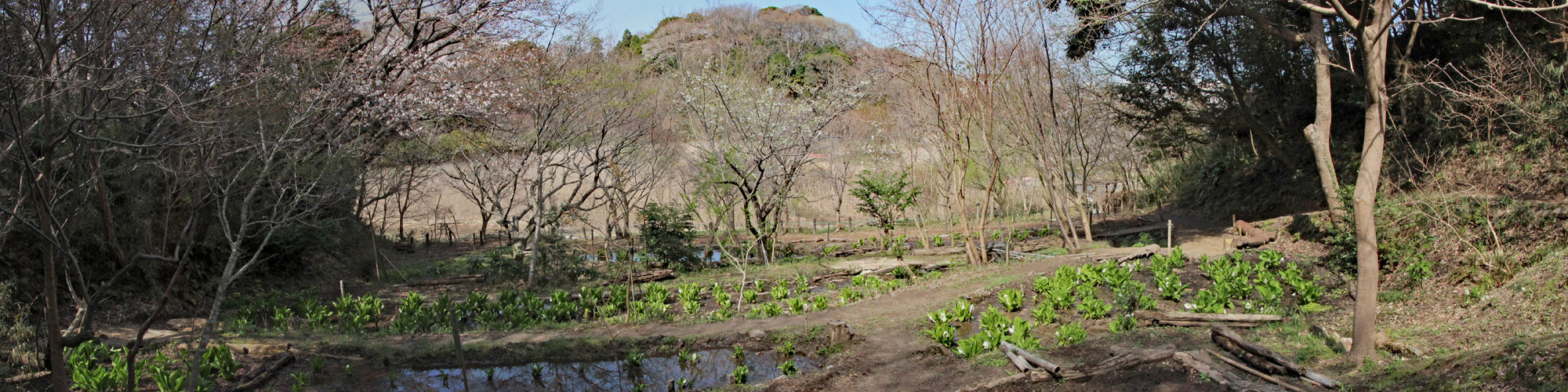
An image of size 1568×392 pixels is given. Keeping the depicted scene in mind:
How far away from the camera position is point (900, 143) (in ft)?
77.5

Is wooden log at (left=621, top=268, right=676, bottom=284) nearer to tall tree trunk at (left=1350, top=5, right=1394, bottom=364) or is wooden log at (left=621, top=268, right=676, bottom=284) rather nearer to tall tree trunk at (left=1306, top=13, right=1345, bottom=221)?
tall tree trunk at (left=1306, top=13, right=1345, bottom=221)

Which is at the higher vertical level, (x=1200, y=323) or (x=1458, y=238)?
(x=1458, y=238)

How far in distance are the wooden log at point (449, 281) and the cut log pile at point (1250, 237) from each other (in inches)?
529

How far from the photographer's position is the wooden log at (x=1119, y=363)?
6.23 metres

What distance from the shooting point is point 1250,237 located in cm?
1470

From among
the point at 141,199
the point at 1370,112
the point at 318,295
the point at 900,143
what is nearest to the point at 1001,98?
the point at 900,143

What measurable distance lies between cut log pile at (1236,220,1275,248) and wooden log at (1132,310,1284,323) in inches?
253

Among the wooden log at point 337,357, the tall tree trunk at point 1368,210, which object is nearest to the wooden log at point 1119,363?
the tall tree trunk at point 1368,210

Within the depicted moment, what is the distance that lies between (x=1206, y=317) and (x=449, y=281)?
12032 mm

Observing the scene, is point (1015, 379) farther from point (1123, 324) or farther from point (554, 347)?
point (554, 347)

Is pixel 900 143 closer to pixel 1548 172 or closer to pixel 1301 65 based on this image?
pixel 1301 65

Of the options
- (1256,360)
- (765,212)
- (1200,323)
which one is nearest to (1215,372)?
(1256,360)

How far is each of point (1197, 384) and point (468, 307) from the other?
9310 millimetres

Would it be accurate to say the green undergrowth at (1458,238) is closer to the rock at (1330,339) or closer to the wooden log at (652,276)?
the rock at (1330,339)
